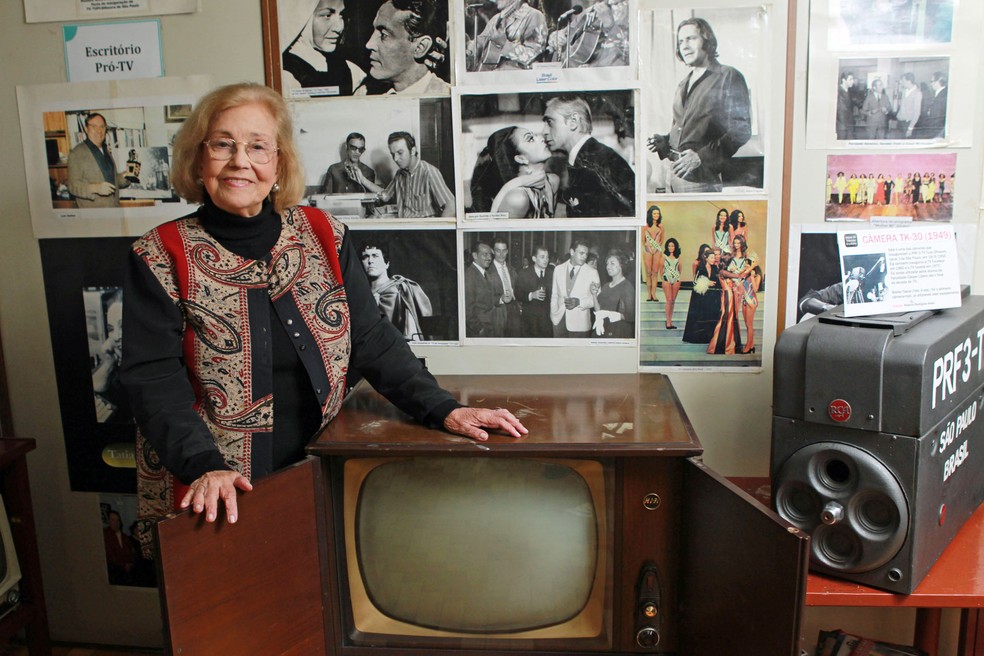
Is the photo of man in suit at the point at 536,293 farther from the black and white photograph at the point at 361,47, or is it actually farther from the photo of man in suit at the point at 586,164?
the black and white photograph at the point at 361,47

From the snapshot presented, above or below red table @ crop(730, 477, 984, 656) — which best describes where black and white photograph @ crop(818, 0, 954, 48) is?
above

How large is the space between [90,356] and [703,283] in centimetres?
138

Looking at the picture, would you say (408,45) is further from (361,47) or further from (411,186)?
(411,186)

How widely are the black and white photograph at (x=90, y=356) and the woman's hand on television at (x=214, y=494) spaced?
92 cm

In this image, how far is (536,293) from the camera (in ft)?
5.08

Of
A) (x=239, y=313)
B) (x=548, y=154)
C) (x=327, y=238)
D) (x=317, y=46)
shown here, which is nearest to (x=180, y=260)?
(x=239, y=313)

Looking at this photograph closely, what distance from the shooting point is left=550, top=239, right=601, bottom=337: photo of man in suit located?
152cm

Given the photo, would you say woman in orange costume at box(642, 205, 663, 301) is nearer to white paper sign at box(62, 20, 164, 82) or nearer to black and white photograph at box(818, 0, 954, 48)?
black and white photograph at box(818, 0, 954, 48)

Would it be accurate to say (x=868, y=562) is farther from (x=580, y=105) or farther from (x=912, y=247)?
(x=580, y=105)

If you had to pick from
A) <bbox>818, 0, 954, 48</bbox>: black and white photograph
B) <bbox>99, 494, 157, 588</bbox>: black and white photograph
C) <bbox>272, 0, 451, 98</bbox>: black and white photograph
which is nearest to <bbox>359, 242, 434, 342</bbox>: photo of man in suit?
<bbox>272, 0, 451, 98</bbox>: black and white photograph

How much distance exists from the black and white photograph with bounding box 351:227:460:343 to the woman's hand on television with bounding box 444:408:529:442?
1.55 ft

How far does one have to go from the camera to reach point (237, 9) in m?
1.54

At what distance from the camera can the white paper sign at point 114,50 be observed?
158cm

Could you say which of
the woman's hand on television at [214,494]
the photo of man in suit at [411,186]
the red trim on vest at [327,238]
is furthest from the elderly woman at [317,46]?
the woman's hand on television at [214,494]
